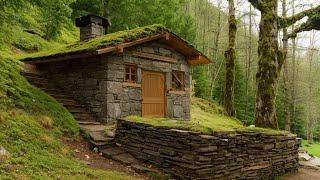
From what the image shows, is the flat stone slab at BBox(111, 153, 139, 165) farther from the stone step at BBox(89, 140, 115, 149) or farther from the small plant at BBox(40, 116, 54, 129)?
the small plant at BBox(40, 116, 54, 129)

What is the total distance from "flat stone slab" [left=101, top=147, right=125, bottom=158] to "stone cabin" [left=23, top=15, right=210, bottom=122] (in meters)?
2.13

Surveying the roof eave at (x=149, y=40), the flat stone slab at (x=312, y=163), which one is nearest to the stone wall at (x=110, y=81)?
the roof eave at (x=149, y=40)

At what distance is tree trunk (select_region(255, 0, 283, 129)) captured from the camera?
40.2ft

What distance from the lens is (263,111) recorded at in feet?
40.3

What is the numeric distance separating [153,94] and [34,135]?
5.81 m

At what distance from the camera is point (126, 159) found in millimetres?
9508

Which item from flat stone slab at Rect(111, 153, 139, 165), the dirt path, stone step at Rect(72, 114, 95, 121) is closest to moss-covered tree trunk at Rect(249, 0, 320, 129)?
the dirt path

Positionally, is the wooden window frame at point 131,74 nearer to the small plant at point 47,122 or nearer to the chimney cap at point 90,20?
the small plant at point 47,122

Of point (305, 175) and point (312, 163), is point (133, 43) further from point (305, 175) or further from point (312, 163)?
point (312, 163)

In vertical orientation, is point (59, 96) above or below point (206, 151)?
above

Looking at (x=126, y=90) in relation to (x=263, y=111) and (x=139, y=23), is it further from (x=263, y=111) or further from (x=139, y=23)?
(x=139, y=23)

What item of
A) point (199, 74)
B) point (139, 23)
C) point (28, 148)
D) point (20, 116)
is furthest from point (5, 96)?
point (199, 74)

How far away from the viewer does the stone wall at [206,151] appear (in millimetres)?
8312

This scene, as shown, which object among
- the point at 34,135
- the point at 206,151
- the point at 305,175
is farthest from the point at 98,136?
the point at 305,175
